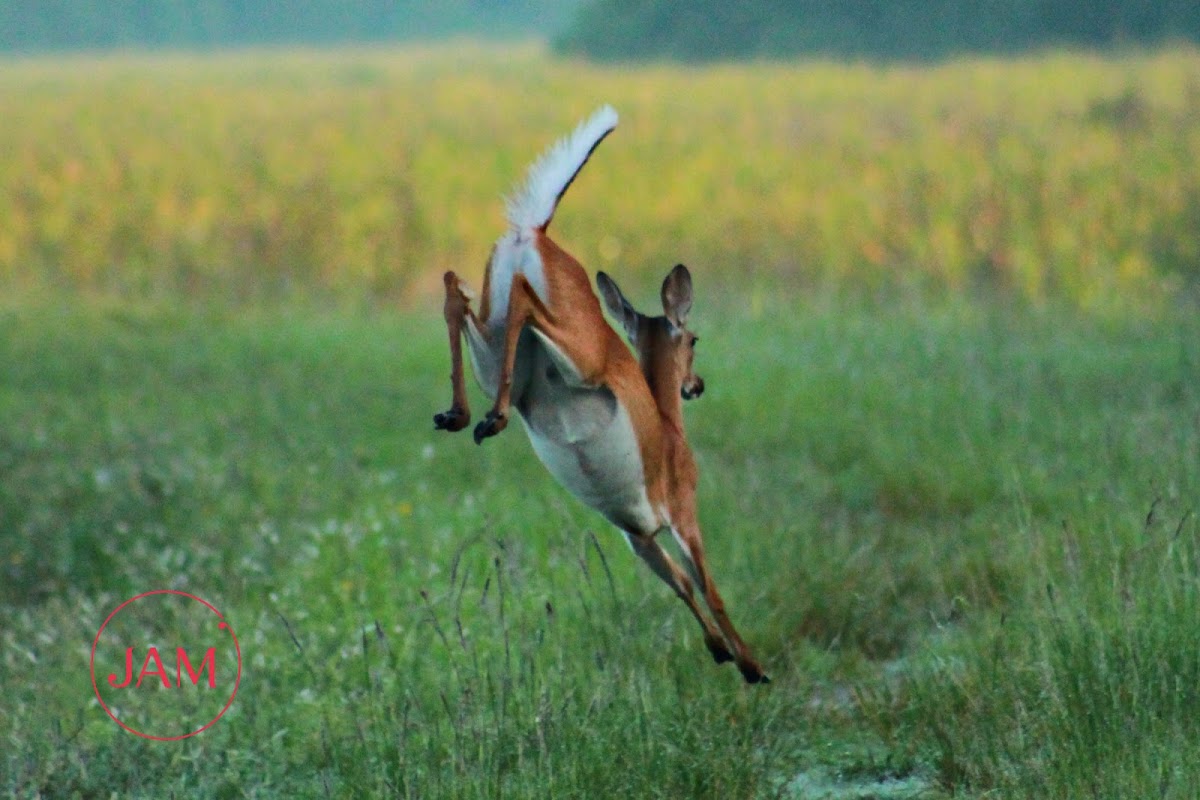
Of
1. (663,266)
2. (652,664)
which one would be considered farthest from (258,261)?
(652,664)

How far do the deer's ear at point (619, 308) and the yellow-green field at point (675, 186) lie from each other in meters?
9.73

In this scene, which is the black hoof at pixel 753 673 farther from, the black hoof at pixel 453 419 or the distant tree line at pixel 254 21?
the distant tree line at pixel 254 21

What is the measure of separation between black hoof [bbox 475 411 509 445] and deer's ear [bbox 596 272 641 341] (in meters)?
0.54

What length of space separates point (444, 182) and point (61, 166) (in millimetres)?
4362

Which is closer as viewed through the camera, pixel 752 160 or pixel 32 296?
pixel 32 296

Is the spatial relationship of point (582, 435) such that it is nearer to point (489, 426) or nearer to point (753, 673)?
point (489, 426)

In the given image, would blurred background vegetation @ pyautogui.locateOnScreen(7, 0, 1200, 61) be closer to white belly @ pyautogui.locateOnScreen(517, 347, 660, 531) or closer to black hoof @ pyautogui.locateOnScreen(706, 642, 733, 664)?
black hoof @ pyautogui.locateOnScreen(706, 642, 733, 664)

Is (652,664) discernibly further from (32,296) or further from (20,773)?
(32,296)

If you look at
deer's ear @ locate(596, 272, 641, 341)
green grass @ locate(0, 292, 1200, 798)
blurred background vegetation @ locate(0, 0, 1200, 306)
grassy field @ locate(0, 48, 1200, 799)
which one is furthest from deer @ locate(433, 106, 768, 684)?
blurred background vegetation @ locate(0, 0, 1200, 306)

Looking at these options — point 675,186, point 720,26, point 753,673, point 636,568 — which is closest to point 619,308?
point 753,673

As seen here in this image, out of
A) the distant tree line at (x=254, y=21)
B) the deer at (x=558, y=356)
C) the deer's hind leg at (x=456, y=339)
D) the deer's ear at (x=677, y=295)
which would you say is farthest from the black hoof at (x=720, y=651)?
the distant tree line at (x=254, y=21)

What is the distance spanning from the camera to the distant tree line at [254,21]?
5491 centimetres

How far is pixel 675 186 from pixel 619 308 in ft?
50.0

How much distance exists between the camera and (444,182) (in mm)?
19078
